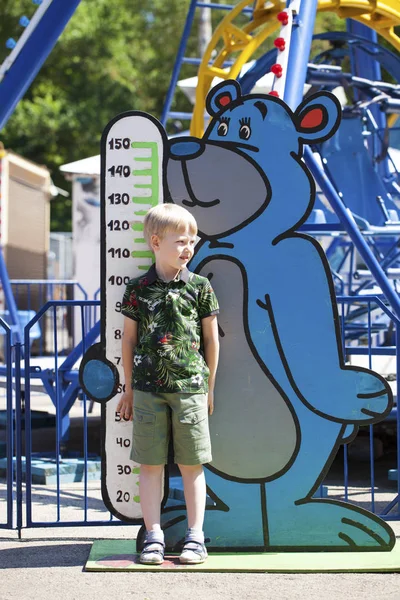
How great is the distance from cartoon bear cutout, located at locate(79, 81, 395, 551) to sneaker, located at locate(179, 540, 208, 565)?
0.73 feet

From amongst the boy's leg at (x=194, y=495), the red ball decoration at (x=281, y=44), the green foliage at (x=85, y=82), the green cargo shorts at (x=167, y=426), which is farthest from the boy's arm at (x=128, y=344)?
the green foliage at (x=85, y=82)

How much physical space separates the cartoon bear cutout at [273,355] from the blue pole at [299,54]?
1.53 m

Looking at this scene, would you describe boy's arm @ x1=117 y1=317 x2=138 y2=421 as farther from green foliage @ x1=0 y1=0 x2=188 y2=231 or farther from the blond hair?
green foliage @ x1=0 y1=0 x2=188 y2=231

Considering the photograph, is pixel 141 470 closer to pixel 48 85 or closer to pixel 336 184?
pixel 336 184

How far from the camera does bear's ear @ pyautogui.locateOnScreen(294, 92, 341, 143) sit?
471cm

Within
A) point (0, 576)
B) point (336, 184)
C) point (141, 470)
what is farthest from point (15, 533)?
point (336, 184)

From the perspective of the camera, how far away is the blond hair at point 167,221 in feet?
14.8

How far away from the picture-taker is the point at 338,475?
25.3ft

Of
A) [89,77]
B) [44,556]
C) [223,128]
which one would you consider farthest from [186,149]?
[89,77]

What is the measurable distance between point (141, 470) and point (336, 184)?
476 centimetres

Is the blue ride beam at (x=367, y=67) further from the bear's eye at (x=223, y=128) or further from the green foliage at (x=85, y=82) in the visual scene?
the green foliage at (x=85, y=82)

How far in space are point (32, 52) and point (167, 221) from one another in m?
2.66

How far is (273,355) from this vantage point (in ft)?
15.8

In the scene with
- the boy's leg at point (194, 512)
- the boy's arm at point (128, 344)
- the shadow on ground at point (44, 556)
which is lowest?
the shadow on ground at point (44, 556)
